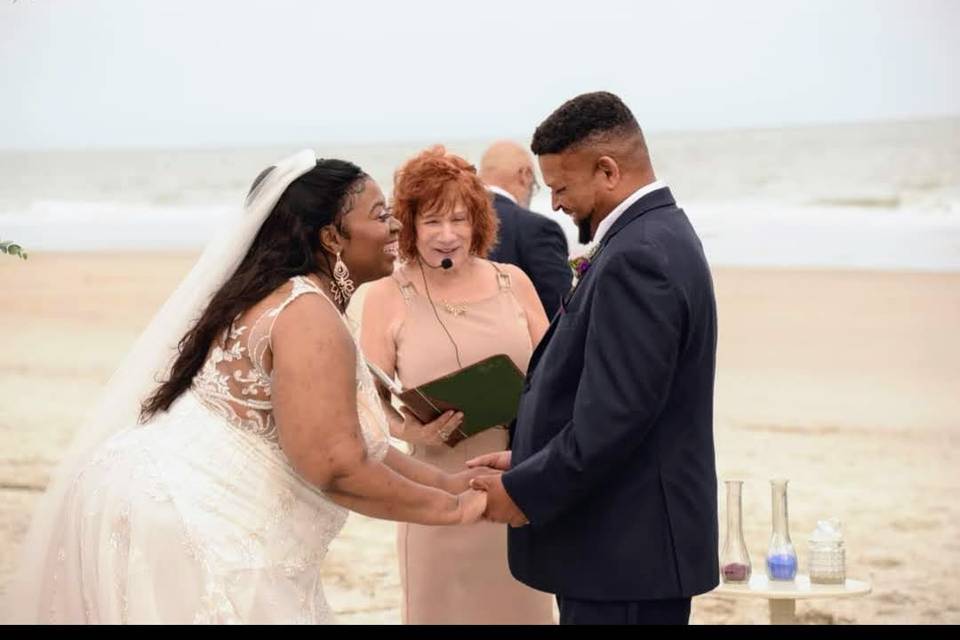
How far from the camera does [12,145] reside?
122 feet

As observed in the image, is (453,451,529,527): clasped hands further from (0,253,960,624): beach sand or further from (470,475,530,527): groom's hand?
(0,253,960,624): beach sand

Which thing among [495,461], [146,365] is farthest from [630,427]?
[146,365]

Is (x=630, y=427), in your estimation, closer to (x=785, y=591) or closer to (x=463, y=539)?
(x=785, y=591)

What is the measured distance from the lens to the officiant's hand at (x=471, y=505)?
3367mm

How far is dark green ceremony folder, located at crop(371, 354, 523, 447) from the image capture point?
4.19m

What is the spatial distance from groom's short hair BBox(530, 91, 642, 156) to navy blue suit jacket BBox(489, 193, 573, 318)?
1.89m

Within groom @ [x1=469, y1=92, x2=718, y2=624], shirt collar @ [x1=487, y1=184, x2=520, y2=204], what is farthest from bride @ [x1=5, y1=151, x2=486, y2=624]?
shirt collar @ [x1=487, y1=184, x2=520, y2=204]

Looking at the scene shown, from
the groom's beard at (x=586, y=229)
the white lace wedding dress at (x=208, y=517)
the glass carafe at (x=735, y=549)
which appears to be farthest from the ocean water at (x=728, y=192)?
the white lace wedding dress at (x=208, y=517)

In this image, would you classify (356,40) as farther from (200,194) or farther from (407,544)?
(407,544)

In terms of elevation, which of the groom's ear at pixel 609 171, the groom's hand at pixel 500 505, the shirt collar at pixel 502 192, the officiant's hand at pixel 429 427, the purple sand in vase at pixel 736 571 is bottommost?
the purple sand in vase at pixel 736 571

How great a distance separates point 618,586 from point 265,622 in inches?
28.4

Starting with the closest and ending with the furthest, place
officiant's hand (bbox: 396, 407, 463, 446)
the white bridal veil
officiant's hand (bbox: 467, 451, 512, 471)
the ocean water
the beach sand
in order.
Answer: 1. the white bridal veil
2. officiant's hand (bbox: 467, 451, 512, 471)
3. officiant's hand (bbox: 396, 407, 463, 446)
4. the beach sand
5. the ocean water

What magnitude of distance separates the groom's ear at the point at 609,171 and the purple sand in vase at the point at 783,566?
1660 millimetres

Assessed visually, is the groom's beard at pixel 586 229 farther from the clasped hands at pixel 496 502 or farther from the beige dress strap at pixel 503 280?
the beige dress strap at pixel 503 280
